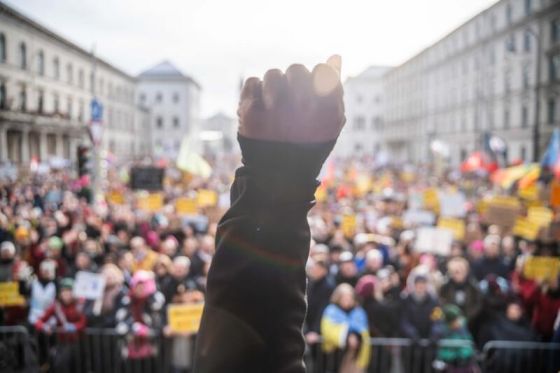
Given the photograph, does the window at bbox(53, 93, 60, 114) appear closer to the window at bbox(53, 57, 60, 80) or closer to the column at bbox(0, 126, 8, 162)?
the window at bbox(53, 57, 60, 80)

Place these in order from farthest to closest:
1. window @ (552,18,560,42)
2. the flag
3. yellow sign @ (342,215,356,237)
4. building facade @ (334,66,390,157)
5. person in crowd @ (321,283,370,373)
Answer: building facade @ (334,66,390,157) → window @ (552,18,560,42) → the flag → yellow sign @ (342,215,356,237) → person in crowd @ (321,283,370,373)

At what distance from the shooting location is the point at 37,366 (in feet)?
19.5

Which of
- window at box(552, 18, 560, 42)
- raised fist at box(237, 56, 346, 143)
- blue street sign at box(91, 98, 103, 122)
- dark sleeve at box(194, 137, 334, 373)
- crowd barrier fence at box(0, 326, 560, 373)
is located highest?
window at box(552, 18, 560, 42)

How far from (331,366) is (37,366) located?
3.55 meters

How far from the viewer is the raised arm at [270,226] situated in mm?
1073

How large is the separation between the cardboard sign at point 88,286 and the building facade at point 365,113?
74811 millimetres

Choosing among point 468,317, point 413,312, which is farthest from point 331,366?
point 468,317

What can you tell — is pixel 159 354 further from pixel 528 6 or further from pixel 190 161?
pixel 528 6

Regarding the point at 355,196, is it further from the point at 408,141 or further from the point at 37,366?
the point at 408,141

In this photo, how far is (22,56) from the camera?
3447 centimetres

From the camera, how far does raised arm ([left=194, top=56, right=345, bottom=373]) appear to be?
1.07 metres

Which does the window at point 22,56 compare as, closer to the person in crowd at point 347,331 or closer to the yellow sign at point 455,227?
the yellow sign at point 455,227

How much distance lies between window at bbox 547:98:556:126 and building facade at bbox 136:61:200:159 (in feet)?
176

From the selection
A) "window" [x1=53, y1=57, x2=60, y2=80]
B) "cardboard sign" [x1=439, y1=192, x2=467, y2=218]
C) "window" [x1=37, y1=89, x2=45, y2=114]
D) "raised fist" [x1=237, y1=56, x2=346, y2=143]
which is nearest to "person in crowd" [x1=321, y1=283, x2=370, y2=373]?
"raised fist" [x1=237, y1=56, x2=346, y2=143]
